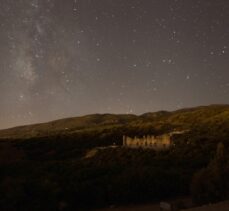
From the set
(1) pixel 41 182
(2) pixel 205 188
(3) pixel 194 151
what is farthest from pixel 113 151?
(2) pixel 205 188

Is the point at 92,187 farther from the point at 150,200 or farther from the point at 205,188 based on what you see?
the point at 205,188

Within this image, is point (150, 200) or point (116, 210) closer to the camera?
point (116, 210)

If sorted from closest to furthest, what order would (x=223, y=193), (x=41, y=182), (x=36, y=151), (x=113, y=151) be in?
(x=223, y=193), (x=41, y=182), (x=113, y=151), (x=36, y=151)

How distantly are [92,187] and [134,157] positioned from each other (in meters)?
14.2

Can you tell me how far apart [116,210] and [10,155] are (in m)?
25.9

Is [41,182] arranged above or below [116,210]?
above

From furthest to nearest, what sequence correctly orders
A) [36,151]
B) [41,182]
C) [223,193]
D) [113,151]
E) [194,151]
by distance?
1. [36,151]
2. [113,151]
3. [194,151]
4. [41,182]
5. [223,193]

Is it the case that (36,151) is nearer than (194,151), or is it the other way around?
(194,151)

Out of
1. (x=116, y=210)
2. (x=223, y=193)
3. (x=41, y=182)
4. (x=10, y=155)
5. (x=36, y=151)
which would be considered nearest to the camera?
(x=223, y=193)

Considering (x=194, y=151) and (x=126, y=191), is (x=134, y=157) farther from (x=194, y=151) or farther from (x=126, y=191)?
(x=126, y=191)

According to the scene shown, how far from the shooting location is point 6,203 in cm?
1700

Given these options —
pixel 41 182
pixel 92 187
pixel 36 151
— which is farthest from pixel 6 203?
pixel 36 151

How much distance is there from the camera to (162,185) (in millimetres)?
19812

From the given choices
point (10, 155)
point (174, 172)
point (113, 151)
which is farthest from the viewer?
point (10, 155)
